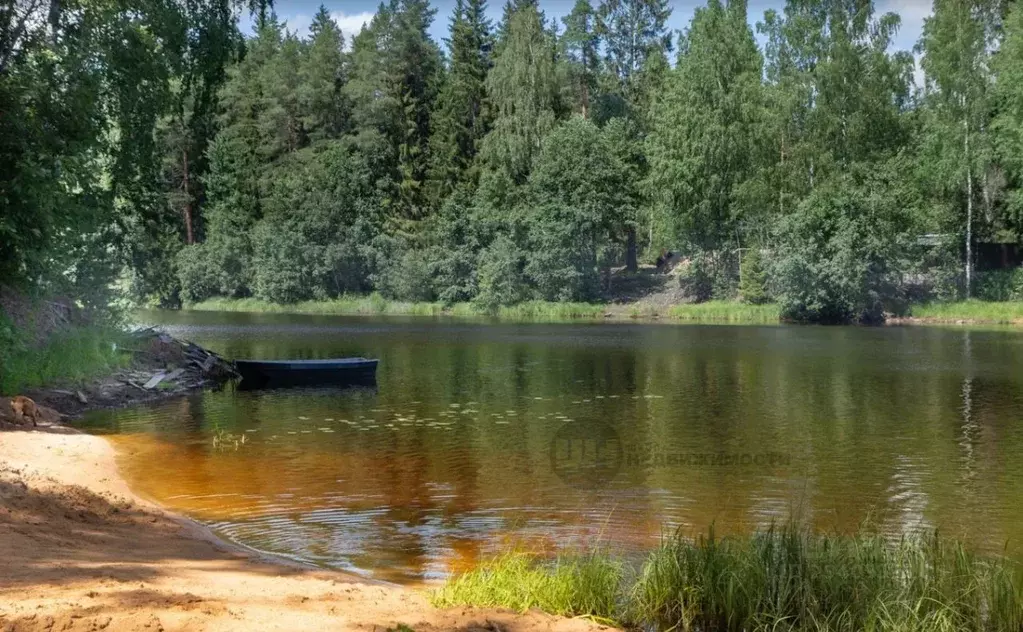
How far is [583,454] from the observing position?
59.9 ft

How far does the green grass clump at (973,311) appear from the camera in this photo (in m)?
53.3

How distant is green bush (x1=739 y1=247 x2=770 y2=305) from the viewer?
6153cm

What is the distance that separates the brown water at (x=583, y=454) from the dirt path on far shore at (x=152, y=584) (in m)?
1.42

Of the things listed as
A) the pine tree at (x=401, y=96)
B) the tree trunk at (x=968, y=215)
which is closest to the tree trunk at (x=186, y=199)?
the pine tree at (x=401, y=96)

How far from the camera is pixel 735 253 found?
6525cm

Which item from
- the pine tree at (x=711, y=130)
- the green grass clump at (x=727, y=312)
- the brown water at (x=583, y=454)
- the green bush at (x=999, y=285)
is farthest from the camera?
the pine tree at (x=711, y=130)

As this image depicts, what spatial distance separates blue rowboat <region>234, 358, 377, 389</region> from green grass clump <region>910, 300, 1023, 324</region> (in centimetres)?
3935

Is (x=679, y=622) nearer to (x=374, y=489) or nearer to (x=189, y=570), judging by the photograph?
(x=189, y=570)

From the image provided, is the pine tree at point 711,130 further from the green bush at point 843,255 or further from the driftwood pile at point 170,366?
the driftwood pile at point 170,366

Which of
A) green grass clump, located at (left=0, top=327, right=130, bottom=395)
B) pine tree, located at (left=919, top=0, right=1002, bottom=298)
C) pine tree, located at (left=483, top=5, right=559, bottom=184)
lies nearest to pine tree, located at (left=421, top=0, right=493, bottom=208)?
pine tree, located at (left=483, top=5, right=559, bottom=184)

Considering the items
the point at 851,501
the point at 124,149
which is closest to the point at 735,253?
the point at 124,149

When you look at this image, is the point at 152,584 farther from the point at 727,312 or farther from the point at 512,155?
the point at 512,155

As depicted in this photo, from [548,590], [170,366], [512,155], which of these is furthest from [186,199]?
[548,590]

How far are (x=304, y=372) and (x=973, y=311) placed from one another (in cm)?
4148
